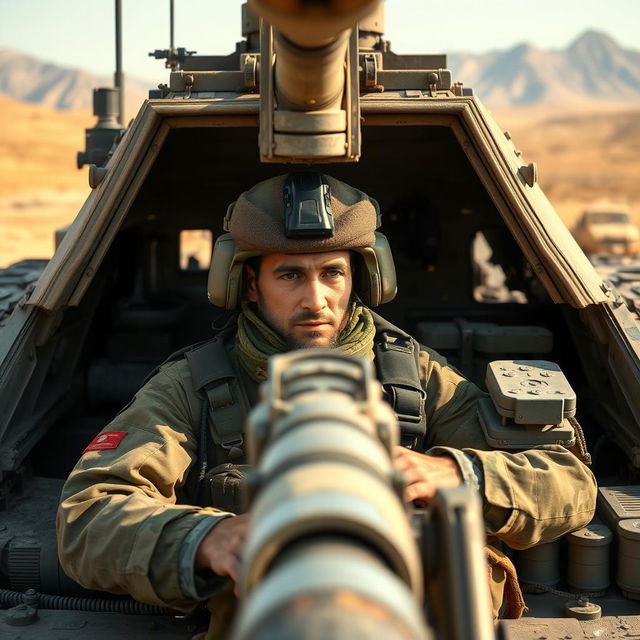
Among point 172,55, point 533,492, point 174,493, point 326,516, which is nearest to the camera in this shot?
point 326,516

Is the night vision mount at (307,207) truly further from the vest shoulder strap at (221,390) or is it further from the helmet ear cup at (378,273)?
the vest shoulder strap at (221,390)

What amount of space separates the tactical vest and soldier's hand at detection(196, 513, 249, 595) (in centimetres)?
53

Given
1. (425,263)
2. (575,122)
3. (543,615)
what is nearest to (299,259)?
(543,615)

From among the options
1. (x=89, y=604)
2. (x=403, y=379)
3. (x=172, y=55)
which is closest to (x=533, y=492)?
(x=403, y=379)

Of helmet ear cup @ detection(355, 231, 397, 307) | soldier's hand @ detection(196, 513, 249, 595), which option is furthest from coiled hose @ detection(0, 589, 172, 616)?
helmet ear cup @ detection(355, 231, 397, 307)

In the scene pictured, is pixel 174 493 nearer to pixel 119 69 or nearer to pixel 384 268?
pixel 384 268

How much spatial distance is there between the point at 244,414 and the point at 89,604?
895 millimetres

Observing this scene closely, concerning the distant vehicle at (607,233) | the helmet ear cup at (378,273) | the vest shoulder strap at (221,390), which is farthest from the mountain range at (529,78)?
the vest shoulder strap at (221,390)

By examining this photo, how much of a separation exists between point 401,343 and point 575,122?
276 ft

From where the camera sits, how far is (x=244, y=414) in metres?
3.86

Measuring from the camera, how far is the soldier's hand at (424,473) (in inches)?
126

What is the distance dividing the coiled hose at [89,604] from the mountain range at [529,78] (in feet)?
462

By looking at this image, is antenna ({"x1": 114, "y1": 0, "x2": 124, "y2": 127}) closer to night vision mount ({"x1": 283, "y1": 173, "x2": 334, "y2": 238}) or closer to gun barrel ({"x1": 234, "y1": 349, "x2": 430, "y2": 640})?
night vision mount ({"x1": 283, "y1": 173, "x2": 334, "y2": 238})

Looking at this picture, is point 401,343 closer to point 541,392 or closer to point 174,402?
point 541,392
